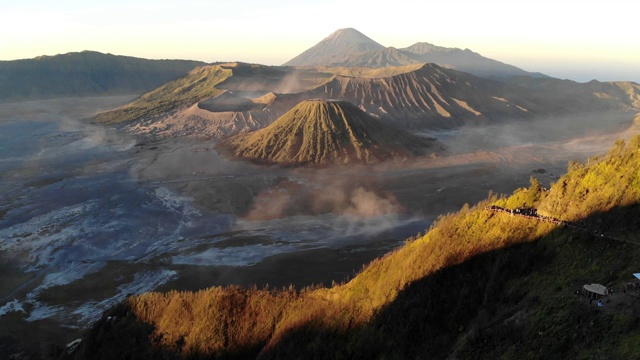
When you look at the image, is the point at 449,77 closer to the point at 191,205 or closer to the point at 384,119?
the point at 384,119

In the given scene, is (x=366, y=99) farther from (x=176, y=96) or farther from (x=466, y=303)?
(x=466, y=303)

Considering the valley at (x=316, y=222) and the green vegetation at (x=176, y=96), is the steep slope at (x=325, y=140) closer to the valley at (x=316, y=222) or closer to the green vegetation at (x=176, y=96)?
the valley at (x=316, y=222)

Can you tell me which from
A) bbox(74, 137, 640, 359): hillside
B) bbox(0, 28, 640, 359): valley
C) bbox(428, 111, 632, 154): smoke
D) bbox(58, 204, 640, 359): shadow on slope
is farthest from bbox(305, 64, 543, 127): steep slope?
bbox(58, 204, 640, 359): shadow on slope

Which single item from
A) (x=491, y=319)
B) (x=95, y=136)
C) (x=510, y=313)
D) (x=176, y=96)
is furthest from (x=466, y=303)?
(x=176, y=96)

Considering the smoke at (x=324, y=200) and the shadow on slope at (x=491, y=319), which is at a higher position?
the shadow on slope at (x=491, y=319)

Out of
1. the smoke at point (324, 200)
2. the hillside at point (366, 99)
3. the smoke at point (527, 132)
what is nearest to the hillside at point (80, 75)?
the hillside at point (366, 99)

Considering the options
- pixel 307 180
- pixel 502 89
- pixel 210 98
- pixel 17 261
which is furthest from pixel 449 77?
pixel 17 261
